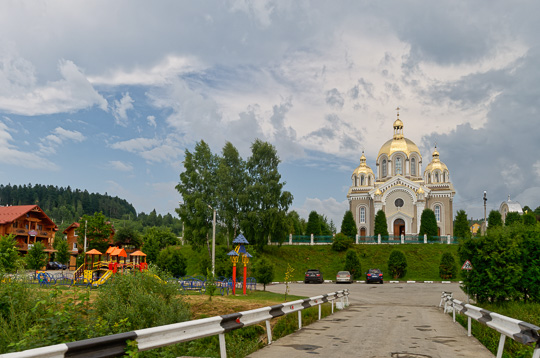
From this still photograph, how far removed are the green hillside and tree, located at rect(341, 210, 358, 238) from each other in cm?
605

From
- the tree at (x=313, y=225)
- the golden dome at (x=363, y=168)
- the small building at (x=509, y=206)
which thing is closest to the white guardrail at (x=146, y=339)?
the tree at (x=313, y=225)

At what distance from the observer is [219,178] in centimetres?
4825

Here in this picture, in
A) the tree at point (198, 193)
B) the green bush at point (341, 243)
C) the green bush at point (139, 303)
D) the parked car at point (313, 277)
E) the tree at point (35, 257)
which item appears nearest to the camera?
the green bush at point (139, 303)

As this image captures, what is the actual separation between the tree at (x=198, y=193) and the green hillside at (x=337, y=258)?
3171mm

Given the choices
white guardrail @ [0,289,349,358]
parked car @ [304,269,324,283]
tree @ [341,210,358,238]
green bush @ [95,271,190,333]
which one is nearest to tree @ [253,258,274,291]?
parked car @ [304,269,324,283]

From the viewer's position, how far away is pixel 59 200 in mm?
169125

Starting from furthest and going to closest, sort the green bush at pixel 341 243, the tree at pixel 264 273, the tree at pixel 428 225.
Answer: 1. the tree at pixel 428 225
2. the green bush at pixel 341 243
3. the tree at pixel 264 273

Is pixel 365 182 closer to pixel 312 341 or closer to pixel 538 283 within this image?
pixel 538 283

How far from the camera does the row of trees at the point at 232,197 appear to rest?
4650 cm

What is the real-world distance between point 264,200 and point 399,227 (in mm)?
28599

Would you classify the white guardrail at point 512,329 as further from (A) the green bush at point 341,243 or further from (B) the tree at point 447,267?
(A) the green bush at point 341,243

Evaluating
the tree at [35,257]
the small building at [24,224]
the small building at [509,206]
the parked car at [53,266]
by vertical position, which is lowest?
Answer: the parked car at [53,266]

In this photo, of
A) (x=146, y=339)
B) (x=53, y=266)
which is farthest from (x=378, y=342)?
(x=53, y=266)

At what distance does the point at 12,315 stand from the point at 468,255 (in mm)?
15523
